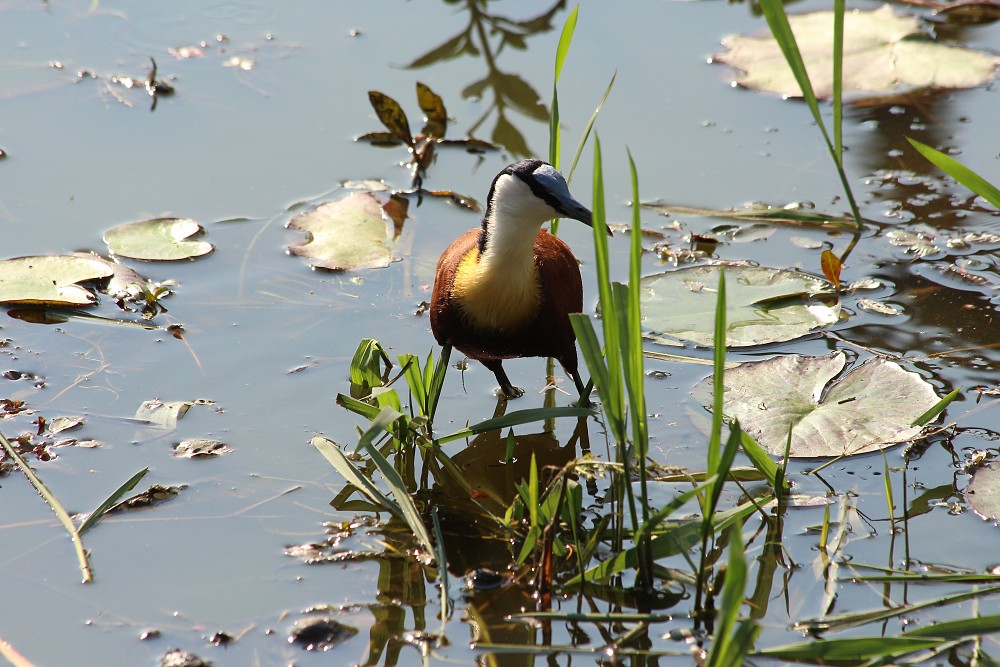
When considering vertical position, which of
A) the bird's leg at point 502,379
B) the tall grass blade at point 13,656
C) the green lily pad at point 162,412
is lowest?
the tall grass blade at point 13,656

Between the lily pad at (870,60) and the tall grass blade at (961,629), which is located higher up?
the lily pad at (870,60)

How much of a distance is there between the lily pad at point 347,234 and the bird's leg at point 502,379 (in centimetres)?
92

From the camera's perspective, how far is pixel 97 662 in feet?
8.41

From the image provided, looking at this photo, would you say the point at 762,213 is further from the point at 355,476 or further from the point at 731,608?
the point at 731,608

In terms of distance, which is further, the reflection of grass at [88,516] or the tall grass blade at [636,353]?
the reflection of grass at [88,516]

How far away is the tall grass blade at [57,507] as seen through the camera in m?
2.85

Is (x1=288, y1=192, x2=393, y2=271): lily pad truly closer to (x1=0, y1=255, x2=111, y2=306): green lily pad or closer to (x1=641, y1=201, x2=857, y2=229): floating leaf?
(x1=0, y1=255, x2=111, y2=306): green lily pad

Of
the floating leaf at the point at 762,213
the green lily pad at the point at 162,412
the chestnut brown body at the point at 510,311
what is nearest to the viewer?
the chestnut brown body at the point at 510,311

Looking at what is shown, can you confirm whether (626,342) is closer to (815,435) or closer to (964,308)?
(815,435)

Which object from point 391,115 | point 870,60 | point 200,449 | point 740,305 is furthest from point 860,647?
point 870,60

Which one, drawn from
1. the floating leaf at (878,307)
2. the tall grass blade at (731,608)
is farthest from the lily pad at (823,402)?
the tall grass blade at (731,608)

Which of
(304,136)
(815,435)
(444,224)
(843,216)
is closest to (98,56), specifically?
(304,136)

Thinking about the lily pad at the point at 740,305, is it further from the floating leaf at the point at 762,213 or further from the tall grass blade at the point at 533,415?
the tall grass blade at the point at 533,415

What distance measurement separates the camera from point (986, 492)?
119 inches
